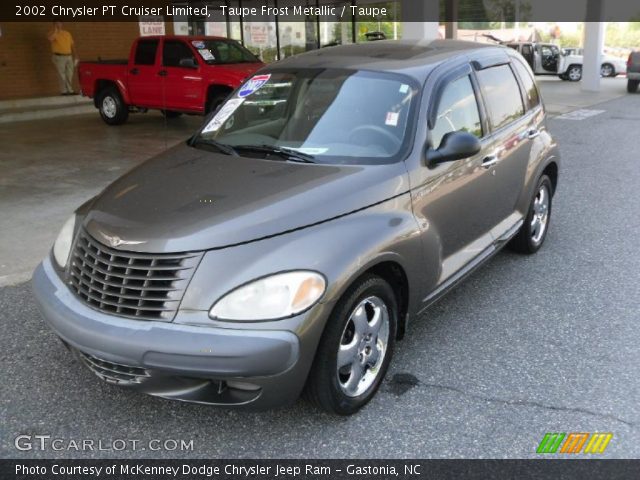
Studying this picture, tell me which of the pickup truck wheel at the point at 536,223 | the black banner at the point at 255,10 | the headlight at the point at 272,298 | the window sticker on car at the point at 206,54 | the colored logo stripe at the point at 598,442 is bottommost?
the colored logo stripe at the point at 598,442

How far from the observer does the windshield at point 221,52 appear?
12.1 metres

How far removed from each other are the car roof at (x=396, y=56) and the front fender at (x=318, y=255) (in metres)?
1.14

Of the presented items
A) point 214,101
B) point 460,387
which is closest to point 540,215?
point 460,387

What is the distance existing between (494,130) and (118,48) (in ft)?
55.6

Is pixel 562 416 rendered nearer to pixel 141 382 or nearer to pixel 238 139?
pixel 141 382

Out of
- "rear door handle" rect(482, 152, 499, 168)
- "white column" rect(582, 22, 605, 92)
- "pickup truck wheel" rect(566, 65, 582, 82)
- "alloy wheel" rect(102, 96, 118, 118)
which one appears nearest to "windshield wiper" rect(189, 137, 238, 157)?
"rear door handle" rect(482, 152, 499, 168)

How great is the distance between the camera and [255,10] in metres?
22.6

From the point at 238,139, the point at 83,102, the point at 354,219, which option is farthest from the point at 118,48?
the point at 354,219

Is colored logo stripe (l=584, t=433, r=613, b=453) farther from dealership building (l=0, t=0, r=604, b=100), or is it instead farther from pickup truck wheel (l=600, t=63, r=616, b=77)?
pickup truck wheel (l=600, t=63, r=616, b=77)

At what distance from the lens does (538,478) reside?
2727 mm

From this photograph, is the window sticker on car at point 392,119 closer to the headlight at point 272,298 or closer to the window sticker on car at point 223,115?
the window sticker on car at point 223,115

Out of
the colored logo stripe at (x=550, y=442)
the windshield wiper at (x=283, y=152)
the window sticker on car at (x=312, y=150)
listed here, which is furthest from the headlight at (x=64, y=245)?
the colored logo stripe at (x=550, y=442)

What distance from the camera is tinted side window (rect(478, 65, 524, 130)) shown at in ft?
14.5

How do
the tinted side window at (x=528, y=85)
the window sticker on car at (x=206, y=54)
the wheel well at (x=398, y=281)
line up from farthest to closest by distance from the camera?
the window sticker on car at (x=206, y=54) < the tinted side window at (x=528, y=85) < the wheel well at (x=398, y=281)
